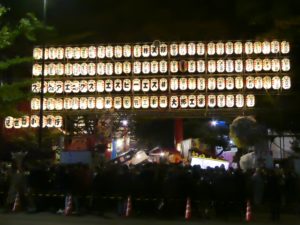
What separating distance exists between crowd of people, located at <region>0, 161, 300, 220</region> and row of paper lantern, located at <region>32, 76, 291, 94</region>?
16.0 meters

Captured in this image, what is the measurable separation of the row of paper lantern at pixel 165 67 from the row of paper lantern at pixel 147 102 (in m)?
1.77

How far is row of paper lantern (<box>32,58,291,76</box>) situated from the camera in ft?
107

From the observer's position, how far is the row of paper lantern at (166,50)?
3250 cm

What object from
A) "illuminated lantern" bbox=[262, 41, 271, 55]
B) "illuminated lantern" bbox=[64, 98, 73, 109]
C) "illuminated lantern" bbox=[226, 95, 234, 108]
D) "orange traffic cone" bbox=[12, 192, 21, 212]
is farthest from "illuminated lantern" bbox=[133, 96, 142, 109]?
"orange traffic cone" bbox=[12, 192, 21, 212]

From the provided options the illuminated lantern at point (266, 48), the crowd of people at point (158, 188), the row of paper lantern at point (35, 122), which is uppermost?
the illuminated lantern at point (266, 48)

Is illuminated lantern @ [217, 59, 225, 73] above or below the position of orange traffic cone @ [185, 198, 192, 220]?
above

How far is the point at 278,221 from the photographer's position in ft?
50.4

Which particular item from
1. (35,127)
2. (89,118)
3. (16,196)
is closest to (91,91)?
(35,127)

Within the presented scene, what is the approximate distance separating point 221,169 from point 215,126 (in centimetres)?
2873

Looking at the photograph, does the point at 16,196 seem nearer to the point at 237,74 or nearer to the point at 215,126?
the point at 237,74

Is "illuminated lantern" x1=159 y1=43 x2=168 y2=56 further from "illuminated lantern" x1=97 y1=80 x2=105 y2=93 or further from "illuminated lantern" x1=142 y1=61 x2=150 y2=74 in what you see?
"illuminated lantern" x1=97 y1=80 x2=105 y2=93

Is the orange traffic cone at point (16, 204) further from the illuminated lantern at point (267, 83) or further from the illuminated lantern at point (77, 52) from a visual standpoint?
the illuminated lantern at point (267, 83)

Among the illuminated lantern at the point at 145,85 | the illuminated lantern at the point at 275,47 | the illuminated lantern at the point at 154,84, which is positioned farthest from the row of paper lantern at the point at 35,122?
the illuminated lantern at the point at 275,47

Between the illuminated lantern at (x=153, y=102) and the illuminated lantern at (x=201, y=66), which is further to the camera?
the illuminated lantern at (x=153, y=102)
